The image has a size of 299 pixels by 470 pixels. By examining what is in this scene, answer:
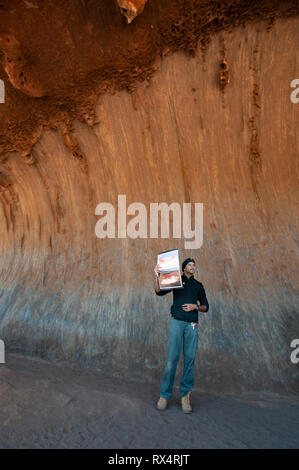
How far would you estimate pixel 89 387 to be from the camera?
342 cm

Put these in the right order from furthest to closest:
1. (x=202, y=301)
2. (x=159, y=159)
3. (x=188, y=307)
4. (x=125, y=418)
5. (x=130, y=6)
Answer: (x=159, y=159)
(x=130, y=6)
(x=202, y=301)
(x=188, y=307)
(x=125, y=418)

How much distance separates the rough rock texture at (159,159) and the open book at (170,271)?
1589mm

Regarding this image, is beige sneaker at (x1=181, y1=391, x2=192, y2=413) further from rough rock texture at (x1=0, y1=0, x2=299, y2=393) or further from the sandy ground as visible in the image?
rough rock texture at (x1=0, y1=0, x2=299, y2=393)

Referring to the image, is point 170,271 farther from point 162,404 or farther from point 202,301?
point 162,404

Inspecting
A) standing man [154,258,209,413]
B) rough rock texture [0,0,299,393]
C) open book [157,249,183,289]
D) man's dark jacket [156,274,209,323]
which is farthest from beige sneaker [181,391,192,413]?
open book [157,249,183,289]

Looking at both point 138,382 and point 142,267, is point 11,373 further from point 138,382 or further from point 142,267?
point 142,267

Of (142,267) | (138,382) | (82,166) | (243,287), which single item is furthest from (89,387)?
(82,166)

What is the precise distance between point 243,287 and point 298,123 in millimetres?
2219

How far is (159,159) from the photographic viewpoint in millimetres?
4809

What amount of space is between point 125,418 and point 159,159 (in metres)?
3.30

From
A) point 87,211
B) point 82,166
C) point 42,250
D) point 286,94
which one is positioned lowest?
point 42,250

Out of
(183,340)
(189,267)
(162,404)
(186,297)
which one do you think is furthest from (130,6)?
(162,404)

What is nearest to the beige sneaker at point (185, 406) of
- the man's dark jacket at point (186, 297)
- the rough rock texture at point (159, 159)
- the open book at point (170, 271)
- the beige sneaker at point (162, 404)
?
the beige sneaker at point (162, 404)

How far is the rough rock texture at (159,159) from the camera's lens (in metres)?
3.98
